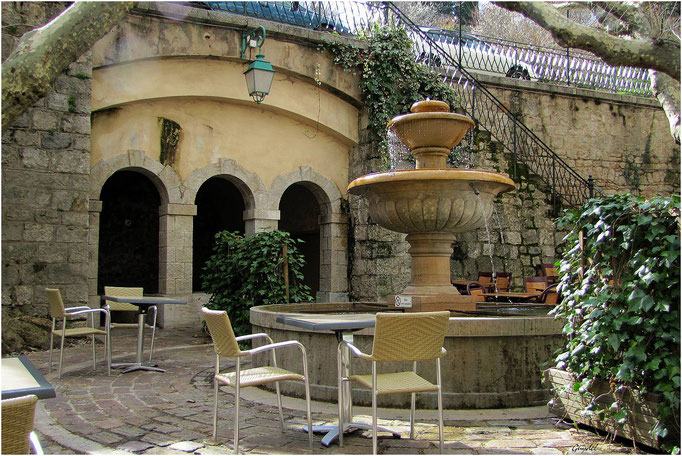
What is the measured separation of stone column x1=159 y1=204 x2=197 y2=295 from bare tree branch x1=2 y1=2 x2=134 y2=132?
509cm

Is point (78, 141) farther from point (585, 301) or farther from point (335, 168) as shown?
point (585, 301)

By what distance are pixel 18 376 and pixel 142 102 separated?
7.50m

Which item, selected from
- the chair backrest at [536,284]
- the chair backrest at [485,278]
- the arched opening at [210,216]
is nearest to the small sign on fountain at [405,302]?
the chair backrest at [536,284]

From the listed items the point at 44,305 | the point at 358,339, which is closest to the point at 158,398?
the point at 358,339

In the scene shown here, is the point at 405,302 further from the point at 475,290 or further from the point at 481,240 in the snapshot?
the point at 481,240

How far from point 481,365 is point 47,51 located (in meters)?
3.64

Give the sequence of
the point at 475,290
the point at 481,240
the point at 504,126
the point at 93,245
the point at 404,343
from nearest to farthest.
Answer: the point at 404,343 < the point at 475,290 < the point at 93,245 < the point at 481,240 < the point at 504,126

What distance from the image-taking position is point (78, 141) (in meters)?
8.01

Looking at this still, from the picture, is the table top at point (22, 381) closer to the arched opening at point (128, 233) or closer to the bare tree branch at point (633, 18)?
the bare tree branch at point (633, 18)

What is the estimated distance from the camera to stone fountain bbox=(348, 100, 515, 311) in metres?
5.73

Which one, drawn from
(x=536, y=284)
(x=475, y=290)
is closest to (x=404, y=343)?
(x=475, y=290)

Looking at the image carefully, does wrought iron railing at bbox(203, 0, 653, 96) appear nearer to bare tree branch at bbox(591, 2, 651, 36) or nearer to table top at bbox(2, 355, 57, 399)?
bare tree branch at bbox(591, 2, 651, 36)

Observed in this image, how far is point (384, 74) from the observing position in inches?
416

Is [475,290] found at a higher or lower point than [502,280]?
lower
